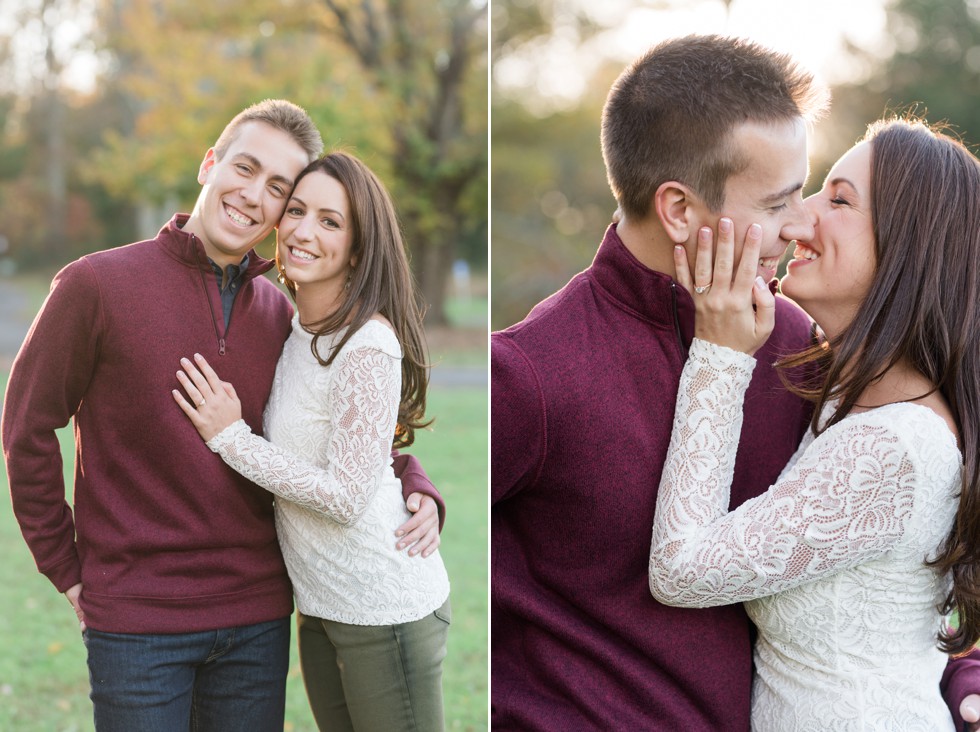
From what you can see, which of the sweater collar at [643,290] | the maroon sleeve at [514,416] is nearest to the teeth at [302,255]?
the maroon sleeve at [514,416]

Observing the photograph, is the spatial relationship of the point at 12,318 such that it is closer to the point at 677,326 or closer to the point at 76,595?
the point at 76,595

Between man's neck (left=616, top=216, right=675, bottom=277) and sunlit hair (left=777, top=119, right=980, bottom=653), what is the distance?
391 mm

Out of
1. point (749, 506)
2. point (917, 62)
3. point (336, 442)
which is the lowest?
point (749, 506)

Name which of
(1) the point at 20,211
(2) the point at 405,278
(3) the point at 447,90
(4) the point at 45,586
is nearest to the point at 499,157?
(3) the point at 447,90

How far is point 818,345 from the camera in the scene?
88.9 inches

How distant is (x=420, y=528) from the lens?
2428mm

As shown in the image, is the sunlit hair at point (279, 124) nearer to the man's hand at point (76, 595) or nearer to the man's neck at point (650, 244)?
the man's neck at point (650, 244)

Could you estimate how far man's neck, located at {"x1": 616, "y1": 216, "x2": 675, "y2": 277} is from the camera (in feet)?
6.95

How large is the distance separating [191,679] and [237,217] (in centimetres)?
107

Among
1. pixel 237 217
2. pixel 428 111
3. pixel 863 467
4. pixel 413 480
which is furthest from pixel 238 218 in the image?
pixel 428 111

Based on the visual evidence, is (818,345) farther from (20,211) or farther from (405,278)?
(20,211)

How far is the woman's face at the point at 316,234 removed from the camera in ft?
7.67

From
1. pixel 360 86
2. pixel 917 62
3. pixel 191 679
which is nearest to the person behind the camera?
pixel 191 679

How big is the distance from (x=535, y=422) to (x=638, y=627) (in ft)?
1.52
